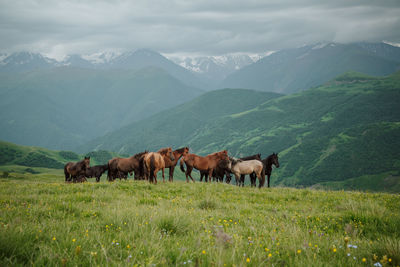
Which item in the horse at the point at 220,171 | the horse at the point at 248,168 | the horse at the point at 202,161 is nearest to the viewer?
the horse at the point at 248,168

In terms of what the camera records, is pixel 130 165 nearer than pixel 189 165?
No

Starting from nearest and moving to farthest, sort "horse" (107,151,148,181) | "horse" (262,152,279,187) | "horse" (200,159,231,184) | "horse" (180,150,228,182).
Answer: "horse" (180,150,228,182), "horse" (200,159,231,184), "horse" (107,151,148,181), "horse" (262,152,279,187)

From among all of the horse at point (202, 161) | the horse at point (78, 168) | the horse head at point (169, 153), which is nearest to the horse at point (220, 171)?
the horse at point (202, 161)

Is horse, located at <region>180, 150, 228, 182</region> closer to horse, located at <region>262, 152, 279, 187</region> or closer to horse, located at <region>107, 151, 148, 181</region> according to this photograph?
horse, located at <region>107, 151, 148, 181</region>

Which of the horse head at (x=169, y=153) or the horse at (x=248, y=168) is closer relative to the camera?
the horse at (x=248, y=168)

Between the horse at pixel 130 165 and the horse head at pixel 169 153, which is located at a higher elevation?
the horse head at pixel 169 153

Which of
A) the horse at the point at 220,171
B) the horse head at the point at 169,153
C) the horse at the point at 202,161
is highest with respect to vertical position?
the horse head at the point at 169,153

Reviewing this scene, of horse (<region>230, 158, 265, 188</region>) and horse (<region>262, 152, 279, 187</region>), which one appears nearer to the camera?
horse (<region>230, 158, 265, 188</region>)

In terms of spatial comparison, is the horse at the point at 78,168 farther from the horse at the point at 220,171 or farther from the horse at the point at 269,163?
the horse at the point at 269,163

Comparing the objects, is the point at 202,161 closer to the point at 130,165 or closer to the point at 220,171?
the point at 220,171

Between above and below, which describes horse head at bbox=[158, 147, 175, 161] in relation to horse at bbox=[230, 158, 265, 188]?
above

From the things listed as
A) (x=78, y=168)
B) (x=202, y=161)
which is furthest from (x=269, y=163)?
(x=78, y=168)

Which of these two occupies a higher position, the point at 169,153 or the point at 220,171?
the point at 169,153

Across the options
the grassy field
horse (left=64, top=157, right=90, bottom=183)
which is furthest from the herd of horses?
the grassy field
